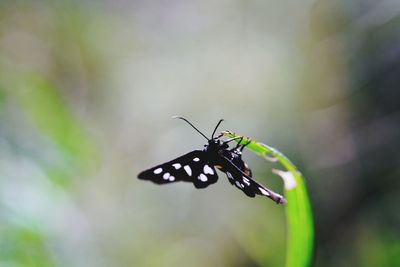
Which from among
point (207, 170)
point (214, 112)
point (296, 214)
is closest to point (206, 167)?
point (207, 170)

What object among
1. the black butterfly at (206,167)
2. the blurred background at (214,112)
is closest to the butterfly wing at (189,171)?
the black butterfly at (206,167)

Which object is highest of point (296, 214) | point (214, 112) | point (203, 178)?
point (214, 112)

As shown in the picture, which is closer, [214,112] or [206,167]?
[206,167]

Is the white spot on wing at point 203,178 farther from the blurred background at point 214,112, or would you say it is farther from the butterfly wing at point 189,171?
the blurred background at point 214,112

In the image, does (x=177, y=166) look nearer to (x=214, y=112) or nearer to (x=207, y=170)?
(x=207, y=170)

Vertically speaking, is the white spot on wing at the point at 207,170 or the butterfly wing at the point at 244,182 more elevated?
the white spot on wing at the point at 207,170

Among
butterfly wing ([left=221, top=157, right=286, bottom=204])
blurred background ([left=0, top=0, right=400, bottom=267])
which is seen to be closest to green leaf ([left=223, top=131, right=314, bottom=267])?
butterfly wing ([left=221, top=157, right=286, bottom=204])
